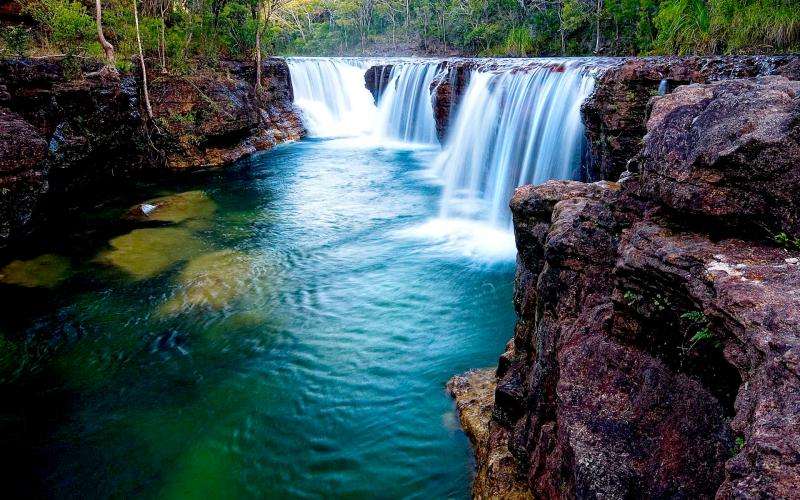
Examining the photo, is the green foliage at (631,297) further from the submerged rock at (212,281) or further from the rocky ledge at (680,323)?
the submerged rock at (212,281)

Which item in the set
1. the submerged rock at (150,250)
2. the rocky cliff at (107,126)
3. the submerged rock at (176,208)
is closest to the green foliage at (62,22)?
the rocky cliff at (107,126)

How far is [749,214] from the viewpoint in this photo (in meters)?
3.17

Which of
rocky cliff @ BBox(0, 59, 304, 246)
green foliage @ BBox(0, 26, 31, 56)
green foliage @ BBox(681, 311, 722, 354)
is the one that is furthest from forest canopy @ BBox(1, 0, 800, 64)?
green foliage @ BBox(681, 311, 722, 354)

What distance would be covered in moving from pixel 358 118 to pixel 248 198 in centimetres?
1456

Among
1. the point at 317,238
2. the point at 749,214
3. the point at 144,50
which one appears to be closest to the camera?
the point at 749,214

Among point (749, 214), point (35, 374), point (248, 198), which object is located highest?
point (749, 214)

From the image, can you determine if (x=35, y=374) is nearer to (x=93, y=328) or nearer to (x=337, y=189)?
(x=93, y=328)

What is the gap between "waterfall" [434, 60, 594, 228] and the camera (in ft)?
40.4

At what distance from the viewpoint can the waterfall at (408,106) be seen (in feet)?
78.0

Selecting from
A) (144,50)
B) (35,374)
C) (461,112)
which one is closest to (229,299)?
(35,374)

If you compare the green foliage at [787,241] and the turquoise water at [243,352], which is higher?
the green foliage at [787,241]

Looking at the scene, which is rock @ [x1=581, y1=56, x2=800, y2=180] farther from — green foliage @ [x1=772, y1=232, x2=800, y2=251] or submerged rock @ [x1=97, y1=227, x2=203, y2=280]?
submerged rock @ [x1=97, y1=227, x2=203, y2=280]

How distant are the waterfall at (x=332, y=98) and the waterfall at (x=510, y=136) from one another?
1137 centimetres

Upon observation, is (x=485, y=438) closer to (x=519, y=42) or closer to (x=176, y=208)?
(x=176, y=208)
